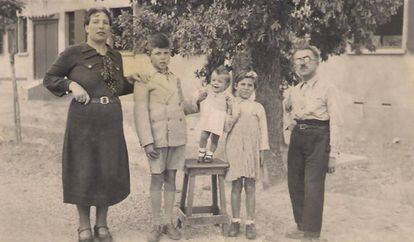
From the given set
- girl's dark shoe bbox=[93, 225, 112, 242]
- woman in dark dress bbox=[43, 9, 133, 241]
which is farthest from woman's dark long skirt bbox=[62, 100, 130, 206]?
girl's dark shoe bbox=[93, 225, 112, 242]

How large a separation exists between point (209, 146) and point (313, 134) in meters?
1.24

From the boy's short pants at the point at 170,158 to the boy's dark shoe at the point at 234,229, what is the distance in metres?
0.64

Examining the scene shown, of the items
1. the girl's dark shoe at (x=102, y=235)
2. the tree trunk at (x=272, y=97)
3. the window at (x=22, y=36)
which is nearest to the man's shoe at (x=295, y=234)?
the girl's dark shoe at (x=102, y=235)

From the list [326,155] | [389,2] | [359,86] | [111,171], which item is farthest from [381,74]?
[111,171]

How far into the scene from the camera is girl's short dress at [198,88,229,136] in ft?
15.1

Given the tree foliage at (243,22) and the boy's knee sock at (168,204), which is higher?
the tree foliage at (243,22)

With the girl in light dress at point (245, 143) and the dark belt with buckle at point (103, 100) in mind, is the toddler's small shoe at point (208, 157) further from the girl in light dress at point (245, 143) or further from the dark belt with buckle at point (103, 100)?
the dark belt with buckle at point (103, 100)

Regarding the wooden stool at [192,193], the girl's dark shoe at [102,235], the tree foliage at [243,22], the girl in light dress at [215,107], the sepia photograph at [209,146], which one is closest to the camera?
the sepia photograph at [209,146]

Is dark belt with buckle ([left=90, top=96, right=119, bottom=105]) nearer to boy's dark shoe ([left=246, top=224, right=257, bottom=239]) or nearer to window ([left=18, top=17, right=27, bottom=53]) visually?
boy's dark shoe ([left=246, top=224, right=257, bottom=239])

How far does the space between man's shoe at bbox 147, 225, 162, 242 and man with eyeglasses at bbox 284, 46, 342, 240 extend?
112 cm

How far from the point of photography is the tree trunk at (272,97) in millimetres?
7156

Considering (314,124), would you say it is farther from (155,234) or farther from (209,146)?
(155,234)

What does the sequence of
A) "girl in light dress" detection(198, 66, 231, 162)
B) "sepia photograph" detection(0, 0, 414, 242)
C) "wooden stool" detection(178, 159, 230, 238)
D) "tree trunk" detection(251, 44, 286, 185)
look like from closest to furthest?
"sepia photograph" detection(0, 0, 414, 242) < "girl in light dress" detection(198, 66, 231, 162) < "wooden stool" detection(178, 159, 230, 238) < "tree trunk" detection(251, 44, 286, 185)

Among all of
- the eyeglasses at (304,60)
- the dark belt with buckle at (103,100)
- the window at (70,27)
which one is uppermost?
the window at (70,27)
